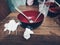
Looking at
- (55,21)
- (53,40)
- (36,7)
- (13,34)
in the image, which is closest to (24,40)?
(13,34)

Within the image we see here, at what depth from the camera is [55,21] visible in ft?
3.90

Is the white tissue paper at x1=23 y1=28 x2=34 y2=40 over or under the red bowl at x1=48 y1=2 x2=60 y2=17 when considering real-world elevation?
under

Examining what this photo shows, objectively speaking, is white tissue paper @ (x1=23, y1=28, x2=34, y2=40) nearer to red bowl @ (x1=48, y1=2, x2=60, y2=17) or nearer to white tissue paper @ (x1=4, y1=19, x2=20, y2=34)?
white tissue paper @ (x1=4, y1=19, x2=20, y2=34)

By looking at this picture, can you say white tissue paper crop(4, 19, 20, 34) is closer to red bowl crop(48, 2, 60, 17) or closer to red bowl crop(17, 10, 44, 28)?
red bowl crop(17, 10, 44, 28)

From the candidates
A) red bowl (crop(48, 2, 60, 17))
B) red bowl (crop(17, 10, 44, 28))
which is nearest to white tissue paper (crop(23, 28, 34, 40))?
red bowl (crop(17, 10, 44, 28))

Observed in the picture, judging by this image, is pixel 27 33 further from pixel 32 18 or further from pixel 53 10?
pixel 53 10

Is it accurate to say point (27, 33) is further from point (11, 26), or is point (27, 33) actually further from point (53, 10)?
point (53, 10)

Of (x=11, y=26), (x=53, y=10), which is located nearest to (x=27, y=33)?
(x=11, y=26)

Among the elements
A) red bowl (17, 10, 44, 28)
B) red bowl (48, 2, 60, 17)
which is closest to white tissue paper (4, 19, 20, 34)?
red bowl (17, 10, 44, 28)

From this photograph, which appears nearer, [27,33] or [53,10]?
[27,33]

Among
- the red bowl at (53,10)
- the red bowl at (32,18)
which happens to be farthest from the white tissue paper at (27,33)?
the red bowl at (53,10)

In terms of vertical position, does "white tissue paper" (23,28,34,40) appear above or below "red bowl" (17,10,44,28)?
below

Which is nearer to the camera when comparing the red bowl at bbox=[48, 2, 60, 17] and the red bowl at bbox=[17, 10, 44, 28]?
the red bowl at bbox=[17, 10, 44, 28]

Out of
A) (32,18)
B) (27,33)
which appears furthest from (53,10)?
(27,33)
